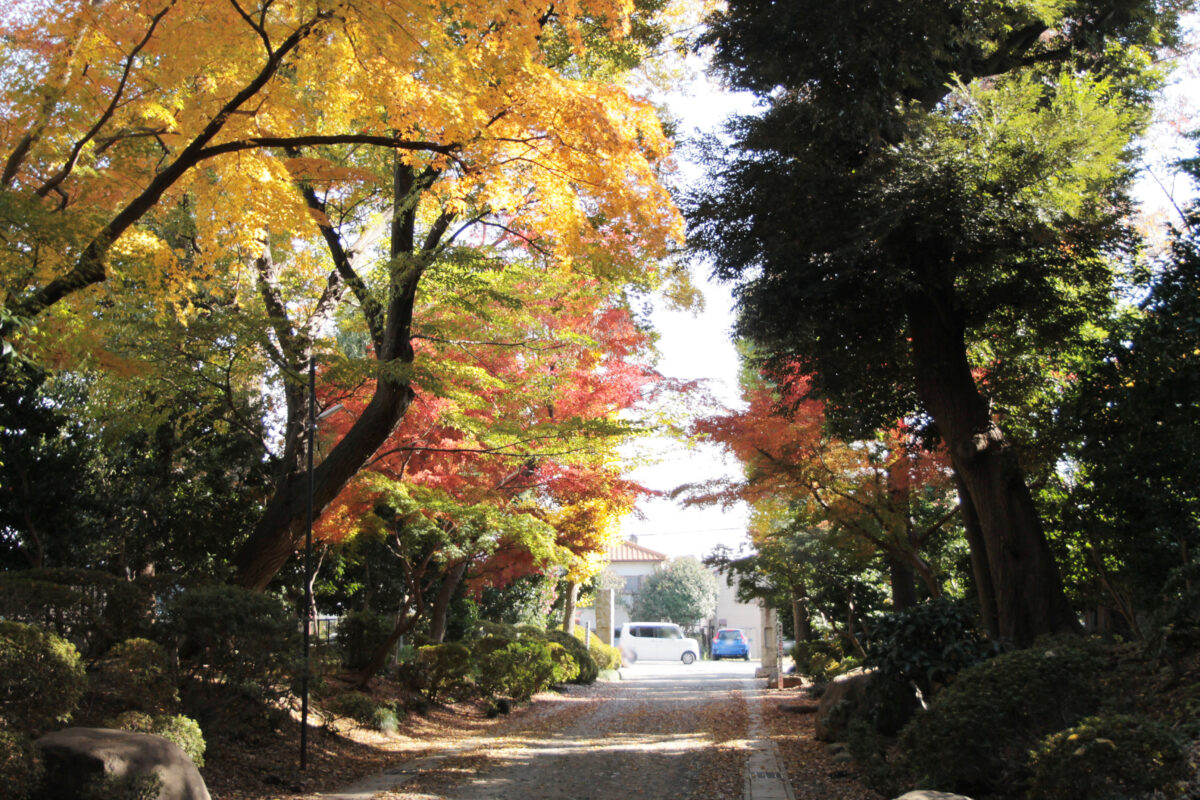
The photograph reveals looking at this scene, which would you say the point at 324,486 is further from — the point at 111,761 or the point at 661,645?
the point at 661,645

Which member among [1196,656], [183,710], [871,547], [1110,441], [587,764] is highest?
[1110,441]

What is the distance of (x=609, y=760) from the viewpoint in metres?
9.12

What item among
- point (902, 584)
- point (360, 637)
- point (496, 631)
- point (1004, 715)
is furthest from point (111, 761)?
point (902, 584)

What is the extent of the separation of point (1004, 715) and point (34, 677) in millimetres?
6157

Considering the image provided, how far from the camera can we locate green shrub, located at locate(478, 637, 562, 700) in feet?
48.1

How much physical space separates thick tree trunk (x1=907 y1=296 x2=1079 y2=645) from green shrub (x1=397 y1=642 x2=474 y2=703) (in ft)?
25.7

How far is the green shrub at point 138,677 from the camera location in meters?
6.36

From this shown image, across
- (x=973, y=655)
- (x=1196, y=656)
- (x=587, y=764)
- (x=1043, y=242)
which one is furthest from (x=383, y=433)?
(x=1196, y=656)

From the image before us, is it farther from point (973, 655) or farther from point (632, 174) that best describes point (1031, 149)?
point (973, 655)

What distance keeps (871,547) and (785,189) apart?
653 centimetres

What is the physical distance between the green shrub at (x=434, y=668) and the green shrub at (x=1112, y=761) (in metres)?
9.87

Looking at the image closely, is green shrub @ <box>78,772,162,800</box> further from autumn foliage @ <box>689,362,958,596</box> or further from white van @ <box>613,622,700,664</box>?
white van @ <box>613,622,700,664</box>

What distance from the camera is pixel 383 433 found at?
31.2 ft

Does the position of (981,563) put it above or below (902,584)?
above
